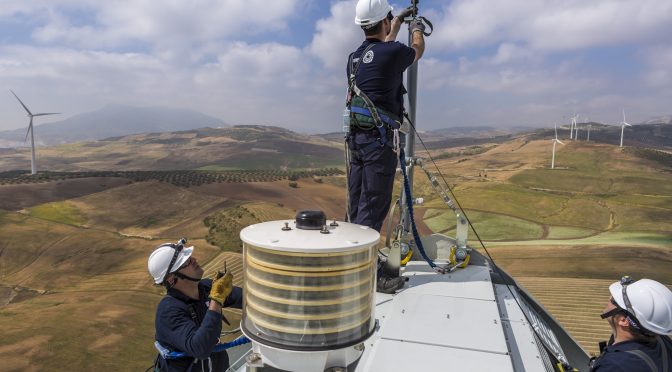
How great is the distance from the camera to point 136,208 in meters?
34.9

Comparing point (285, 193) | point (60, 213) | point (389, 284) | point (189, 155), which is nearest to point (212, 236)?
point (285, 193)

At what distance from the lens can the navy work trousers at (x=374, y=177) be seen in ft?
17.3

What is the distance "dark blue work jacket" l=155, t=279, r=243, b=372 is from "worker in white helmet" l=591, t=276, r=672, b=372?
3296 mm

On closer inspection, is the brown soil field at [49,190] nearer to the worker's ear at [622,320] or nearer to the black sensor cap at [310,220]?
the black sensor cap at [310,220]

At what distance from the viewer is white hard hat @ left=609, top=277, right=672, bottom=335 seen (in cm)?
347

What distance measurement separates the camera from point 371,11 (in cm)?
490

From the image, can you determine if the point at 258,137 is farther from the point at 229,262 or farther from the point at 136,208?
the point at 229,262

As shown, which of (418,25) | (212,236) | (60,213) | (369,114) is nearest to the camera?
(369,114)

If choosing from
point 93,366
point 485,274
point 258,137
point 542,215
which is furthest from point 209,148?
point 485,274

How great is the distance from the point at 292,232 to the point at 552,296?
1655cm

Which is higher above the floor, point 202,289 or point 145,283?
point 202,289

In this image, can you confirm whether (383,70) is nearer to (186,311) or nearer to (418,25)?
(418,25)

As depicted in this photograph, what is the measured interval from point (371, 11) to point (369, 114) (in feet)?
3.92

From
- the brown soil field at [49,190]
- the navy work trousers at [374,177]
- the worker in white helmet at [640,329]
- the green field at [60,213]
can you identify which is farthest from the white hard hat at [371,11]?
the brown soil field at [49,190]
